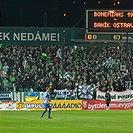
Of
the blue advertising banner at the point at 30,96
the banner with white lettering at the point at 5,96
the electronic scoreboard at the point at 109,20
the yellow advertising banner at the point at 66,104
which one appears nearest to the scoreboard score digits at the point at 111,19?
the electronic scoreboard at the point at 109,20

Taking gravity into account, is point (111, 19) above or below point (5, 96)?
above

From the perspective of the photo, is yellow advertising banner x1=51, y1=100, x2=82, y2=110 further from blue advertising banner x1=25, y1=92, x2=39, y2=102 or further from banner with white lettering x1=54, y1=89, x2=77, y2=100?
blue advertising banner x1=25, y1=92, x2=39, y2=102

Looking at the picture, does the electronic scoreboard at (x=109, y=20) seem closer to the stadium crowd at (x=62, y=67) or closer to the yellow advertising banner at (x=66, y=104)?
the stadium crowd at (x=62, y=67)

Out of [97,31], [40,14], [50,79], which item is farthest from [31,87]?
[40,14]

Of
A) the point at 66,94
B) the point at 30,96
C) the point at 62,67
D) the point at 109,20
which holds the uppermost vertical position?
the point at 109,20

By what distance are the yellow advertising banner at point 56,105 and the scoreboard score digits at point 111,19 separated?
23.5 feet

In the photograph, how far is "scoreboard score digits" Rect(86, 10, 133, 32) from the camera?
139 ft

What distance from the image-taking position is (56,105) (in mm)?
46719

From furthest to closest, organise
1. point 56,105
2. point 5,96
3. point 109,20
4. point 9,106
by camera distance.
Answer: point 56,105
point 9,106
point 5,96
point 109,20

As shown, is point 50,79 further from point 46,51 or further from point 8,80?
point 46,51

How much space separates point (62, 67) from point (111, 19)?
705 centimetres

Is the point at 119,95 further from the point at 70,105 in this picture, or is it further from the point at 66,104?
the point at 66,104

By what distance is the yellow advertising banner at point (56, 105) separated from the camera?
46203 mm

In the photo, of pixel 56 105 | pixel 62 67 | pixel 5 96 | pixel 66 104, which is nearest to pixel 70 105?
pixel 66 104
